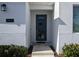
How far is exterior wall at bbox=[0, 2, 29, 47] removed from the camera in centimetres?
1284

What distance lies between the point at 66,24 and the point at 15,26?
2.81 metres

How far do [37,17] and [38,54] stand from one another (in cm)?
510

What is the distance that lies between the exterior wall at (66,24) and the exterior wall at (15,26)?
1.99 metres

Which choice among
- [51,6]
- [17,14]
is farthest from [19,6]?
[51,6]

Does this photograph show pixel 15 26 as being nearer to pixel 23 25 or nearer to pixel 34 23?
pixel 23 25

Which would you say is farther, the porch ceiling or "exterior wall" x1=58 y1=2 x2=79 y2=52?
the porch ceiling

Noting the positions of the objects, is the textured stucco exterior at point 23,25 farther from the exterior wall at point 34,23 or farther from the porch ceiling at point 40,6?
the exterior wall at point 34,23

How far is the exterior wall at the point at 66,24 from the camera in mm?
12797

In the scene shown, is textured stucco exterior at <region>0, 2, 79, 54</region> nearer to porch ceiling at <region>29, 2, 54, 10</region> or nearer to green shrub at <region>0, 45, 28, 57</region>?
green shrub at <region>0, 45, 28, 57</region>

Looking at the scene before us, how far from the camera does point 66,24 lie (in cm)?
1284

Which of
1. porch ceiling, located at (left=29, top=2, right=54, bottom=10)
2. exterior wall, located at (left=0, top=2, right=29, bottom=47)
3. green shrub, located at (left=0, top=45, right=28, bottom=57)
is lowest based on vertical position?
green shrub, located at (left=0, top=45, right=28, bottom=57)

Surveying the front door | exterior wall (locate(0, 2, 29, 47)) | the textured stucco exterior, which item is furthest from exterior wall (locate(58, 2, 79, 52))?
the front door

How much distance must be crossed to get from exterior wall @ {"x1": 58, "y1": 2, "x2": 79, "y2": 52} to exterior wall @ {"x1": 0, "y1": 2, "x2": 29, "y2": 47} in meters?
1.99

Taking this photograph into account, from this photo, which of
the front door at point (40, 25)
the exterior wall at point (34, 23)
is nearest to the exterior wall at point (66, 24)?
the exterior wall at point (34, 23)
